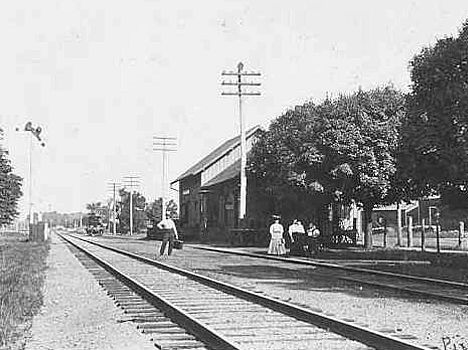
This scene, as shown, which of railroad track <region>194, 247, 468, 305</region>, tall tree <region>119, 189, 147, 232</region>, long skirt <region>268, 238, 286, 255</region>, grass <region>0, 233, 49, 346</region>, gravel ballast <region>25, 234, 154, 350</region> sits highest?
tall tree <region>119, 189, 147, 232</region>

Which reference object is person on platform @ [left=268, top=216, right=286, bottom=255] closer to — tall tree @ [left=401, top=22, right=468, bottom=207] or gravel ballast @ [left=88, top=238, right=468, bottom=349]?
gravel ballast @ [left=88, top=238, right=468, bottom=349]

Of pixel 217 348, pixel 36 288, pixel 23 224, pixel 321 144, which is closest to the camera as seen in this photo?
pixel 217 348

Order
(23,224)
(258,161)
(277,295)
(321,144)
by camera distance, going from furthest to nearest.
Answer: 1. (23,224)
2. (258,161)
3. (321,144)
4. (277,295)

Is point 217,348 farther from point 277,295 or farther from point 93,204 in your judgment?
point 93,204

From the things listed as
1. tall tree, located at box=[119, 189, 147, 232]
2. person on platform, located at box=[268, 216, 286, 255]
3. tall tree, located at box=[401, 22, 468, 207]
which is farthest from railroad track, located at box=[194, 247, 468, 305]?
tall tree, located at box=[119, 189, 147, 232]

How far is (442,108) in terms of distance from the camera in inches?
793

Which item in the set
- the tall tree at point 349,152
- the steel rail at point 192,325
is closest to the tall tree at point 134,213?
the tall tree at point 349,152

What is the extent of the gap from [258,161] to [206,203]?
23.1m

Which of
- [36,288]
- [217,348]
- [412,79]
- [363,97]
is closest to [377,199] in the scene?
[363,97]

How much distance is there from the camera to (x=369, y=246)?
123 feet

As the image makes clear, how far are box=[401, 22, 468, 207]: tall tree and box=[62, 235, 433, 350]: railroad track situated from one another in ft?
24.6

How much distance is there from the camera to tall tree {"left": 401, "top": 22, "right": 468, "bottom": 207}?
19625 mm

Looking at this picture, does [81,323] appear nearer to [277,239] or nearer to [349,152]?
[277,239]

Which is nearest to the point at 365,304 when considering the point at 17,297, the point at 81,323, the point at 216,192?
the point at 81,323
